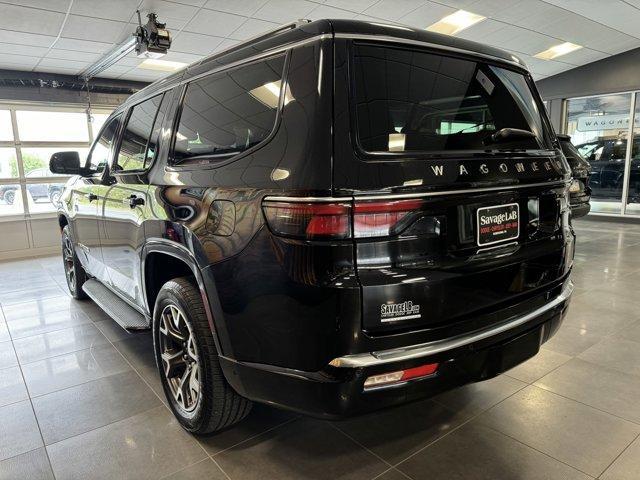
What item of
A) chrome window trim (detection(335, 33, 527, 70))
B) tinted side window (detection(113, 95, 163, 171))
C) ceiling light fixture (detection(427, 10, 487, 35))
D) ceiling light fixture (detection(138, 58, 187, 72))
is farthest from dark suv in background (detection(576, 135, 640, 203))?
tinted side window (detection(113, 95, 163, 171))

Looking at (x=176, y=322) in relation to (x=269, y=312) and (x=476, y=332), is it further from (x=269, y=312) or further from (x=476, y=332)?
(x=476, y=332)

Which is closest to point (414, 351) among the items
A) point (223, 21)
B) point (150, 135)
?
point (150, 135)

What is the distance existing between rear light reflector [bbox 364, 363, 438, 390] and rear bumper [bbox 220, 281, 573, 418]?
0.02 meters

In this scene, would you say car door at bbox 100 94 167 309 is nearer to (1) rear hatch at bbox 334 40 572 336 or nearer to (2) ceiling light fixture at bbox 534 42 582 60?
(1) rear hatch at bbox 334 40 572 336

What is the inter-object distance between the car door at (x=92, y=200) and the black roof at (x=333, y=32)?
4.22ft

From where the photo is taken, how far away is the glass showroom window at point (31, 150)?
24.1ft

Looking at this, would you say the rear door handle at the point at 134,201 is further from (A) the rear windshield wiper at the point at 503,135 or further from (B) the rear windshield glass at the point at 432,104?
(A) the rear windshield wiper at the point at 503,135

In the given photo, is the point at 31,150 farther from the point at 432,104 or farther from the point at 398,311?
the point at 398,311

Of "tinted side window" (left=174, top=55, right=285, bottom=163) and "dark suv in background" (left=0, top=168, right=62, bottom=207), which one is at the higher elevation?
"tinted side window" (left=174, top=55, right=285, bottom=163)

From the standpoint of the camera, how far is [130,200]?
7.79 ft

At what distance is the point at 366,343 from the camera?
132 centimetres

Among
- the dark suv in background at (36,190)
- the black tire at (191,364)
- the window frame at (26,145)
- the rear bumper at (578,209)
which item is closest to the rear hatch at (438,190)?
the black tire at (191,364)

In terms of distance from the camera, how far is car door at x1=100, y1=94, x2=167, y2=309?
2.29 meters

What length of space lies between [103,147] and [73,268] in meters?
1.56
